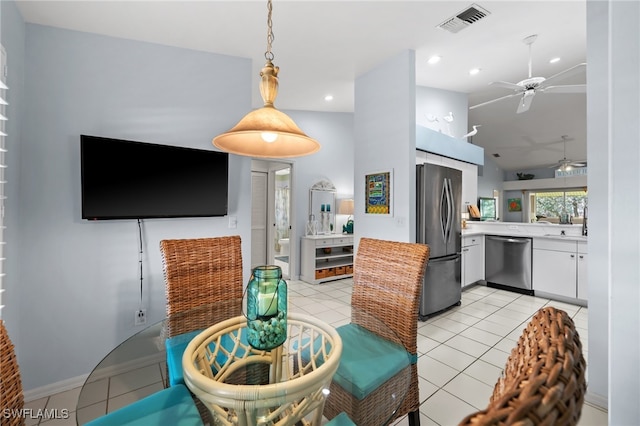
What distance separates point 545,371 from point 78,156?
9.70 feet

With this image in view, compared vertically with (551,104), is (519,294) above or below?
below

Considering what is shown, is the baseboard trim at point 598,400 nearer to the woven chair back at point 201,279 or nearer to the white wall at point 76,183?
the woven chair back at point 201,279

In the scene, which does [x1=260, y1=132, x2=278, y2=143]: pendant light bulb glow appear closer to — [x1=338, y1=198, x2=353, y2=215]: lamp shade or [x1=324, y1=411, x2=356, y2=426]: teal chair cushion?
[x1=324, y1=411, x2=356, y2=426]: teal chair cushion

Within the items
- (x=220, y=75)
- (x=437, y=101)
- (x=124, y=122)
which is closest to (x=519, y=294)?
(x=437, y=101)

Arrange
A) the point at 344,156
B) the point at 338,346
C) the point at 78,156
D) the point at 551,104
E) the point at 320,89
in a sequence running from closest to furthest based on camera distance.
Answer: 1. the point at 338,346
2. the point at 78,156
3. the point at 320,89
4. the point at 344,156
5. the point at 551,104

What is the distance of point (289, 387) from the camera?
2.81 ft

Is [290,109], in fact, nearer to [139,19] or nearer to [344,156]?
[344,156]

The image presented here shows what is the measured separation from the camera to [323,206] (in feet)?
17.7

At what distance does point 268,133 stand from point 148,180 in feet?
5.41

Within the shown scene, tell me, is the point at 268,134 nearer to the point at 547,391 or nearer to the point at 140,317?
the point at 547,391

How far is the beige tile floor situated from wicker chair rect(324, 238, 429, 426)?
640 millimetres

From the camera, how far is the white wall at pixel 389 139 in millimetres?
3092

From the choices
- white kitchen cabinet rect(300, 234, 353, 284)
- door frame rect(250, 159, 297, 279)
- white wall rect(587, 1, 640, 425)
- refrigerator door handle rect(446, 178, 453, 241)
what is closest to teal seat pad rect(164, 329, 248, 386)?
white wall rect(587, 1, 640, 425)

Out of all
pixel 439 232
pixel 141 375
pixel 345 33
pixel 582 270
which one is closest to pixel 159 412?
pixel 141 375
